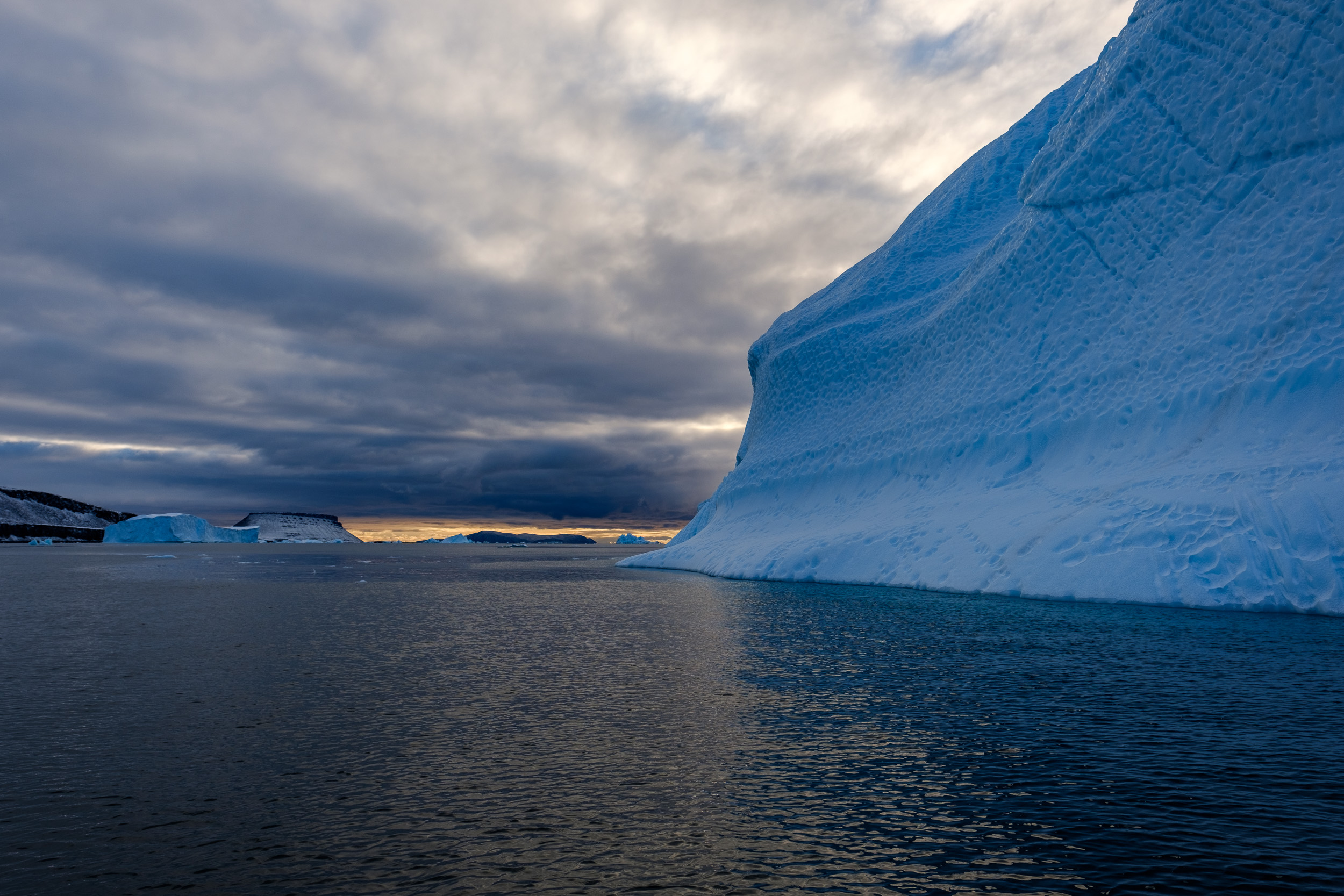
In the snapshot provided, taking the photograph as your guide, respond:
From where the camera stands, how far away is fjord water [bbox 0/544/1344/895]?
4559 millimetres

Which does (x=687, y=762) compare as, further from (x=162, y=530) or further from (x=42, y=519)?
(x=42, y=519)

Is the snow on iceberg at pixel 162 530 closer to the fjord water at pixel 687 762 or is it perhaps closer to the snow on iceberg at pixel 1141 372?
the snow on iceberg at pixel 1141 372

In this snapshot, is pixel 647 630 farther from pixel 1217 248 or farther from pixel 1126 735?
pixel 1217 248

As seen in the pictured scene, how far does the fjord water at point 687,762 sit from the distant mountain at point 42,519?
213m

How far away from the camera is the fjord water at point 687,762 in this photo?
4.56m

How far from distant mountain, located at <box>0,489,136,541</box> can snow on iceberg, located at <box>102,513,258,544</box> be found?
3641 cm

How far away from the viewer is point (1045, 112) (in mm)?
37344

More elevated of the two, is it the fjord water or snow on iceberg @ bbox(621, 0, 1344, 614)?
snow on iceberg @ bbox(621, 0, 1344, 614)

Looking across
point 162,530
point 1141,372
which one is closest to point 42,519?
point 162,530

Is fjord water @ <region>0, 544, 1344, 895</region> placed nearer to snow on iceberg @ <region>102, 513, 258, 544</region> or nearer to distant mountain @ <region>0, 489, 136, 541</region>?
snow on iceberg @ <region>102, 513, 258, 544</region>

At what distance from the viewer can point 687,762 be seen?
664 cm

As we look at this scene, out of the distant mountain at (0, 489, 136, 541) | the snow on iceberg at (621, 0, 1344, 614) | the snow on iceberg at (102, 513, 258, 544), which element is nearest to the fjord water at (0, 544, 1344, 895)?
the snow on iceberg at (621, 0, 1344, 614)

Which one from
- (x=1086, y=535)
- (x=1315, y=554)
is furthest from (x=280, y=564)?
(x=1315, y=554)

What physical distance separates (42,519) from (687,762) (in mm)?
233974
